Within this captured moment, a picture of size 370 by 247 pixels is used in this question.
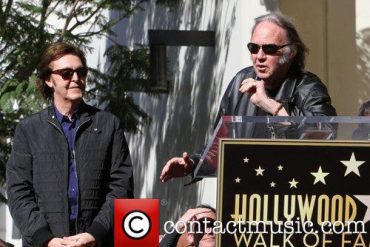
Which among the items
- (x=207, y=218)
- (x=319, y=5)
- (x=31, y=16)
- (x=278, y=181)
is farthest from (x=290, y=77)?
(x=31, y=16)

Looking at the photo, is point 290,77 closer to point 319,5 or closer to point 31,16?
point 319,5

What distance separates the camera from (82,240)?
5457mm

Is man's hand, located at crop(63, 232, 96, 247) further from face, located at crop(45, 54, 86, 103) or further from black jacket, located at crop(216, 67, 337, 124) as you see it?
black jacket, located at crop(216, 67, 337, 124)

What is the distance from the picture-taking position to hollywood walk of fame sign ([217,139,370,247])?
4.29 m

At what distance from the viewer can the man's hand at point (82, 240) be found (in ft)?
17.9

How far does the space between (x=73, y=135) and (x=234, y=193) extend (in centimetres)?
156

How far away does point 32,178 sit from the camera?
18.7 feet

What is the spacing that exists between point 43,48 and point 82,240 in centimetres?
413

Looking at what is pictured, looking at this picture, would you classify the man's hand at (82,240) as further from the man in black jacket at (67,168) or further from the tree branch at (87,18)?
the tree branch at (87,18)

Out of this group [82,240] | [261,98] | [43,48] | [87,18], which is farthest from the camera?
[87,18]

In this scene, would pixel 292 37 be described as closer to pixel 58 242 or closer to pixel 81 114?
pixel 81 114

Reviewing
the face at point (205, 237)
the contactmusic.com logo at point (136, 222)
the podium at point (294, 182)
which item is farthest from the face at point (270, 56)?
the podium at point (294, 182)

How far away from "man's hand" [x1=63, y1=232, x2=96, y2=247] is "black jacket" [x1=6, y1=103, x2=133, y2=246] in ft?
0.09

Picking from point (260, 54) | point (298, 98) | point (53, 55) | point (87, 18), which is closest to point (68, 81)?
point (53, 55)
